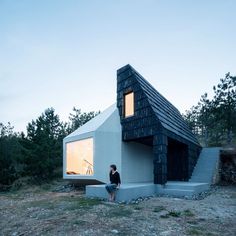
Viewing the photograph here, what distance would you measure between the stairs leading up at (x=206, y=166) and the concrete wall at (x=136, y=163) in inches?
108

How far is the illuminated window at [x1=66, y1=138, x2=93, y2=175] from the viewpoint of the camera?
46.0ft

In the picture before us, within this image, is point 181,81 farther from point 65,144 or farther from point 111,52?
point 65,144

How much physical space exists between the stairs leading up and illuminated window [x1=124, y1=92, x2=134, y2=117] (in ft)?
17.4

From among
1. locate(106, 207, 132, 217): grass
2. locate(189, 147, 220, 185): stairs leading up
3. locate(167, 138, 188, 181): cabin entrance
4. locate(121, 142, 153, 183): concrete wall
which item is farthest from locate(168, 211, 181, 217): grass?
locate(167, 138, 188, 181): cabin entrance

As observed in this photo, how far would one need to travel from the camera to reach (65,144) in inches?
625

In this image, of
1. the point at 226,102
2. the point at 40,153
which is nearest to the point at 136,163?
the point at 40,153

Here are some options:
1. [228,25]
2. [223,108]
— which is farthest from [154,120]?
[223,108]

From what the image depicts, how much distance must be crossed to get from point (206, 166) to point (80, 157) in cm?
781

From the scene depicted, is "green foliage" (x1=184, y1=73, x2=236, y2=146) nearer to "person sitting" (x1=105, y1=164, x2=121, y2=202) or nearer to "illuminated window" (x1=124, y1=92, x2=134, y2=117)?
"illuminated window" (x1=124, y1=92, x2=134, y2=117)

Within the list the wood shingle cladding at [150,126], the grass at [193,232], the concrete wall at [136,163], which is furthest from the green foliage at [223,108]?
the grass at [193,232]

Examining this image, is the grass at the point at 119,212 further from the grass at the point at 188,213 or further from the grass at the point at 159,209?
the grass at the point at 188,213

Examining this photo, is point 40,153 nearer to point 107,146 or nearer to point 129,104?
point 107,146

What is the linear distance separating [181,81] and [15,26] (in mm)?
13057

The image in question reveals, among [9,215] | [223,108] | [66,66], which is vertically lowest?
[9,215]
